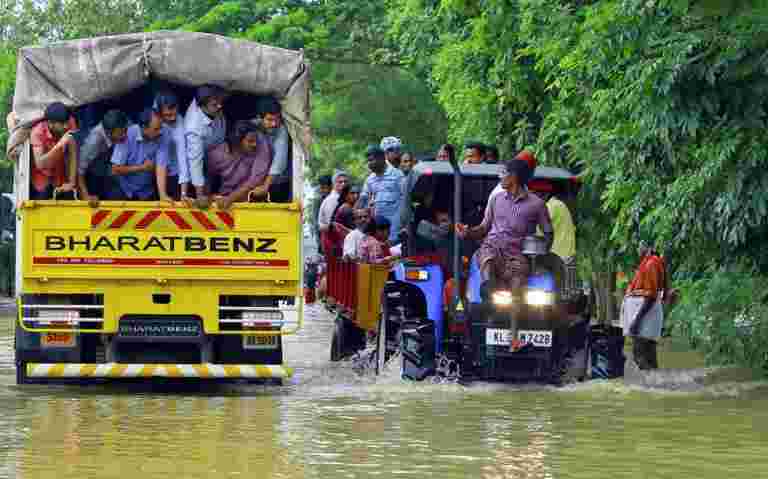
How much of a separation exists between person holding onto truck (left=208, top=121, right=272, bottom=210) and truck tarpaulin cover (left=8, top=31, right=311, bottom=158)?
0.34 metres

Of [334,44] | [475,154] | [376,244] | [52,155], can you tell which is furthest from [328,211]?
[334,44]

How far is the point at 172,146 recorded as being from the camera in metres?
17.2

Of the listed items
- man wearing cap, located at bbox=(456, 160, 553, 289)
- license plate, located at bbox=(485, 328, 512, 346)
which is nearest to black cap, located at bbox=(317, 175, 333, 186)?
man wearing cap, located at bbox=(456, 160, 553, 289)

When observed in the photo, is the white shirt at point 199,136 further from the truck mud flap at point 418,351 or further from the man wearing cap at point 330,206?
the man wearing cap at point 330,206

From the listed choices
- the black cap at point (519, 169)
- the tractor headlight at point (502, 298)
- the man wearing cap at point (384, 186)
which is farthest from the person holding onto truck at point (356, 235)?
the black cap at point (519, 169)

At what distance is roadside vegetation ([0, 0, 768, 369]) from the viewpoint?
17359mm

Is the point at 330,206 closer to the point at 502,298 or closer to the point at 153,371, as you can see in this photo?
the point at 502,298

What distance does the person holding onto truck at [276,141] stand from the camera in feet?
56.6

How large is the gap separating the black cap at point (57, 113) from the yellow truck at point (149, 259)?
115mm

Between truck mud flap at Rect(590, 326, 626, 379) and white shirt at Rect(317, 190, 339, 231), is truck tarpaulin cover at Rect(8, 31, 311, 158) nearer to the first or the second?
truck mud flap at Rect(590, 326, 626, 379)

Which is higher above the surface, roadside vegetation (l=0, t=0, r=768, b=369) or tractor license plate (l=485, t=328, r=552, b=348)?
roadside vegetation (l=0, t=0, r=768, b=369)

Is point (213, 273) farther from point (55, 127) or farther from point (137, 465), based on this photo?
point (137, 465)

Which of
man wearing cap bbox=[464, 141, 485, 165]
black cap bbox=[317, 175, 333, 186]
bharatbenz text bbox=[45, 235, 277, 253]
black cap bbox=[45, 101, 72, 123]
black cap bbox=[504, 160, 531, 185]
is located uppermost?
black cap bbox=[45, 101, 72, 123]

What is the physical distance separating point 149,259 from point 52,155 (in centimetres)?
126
